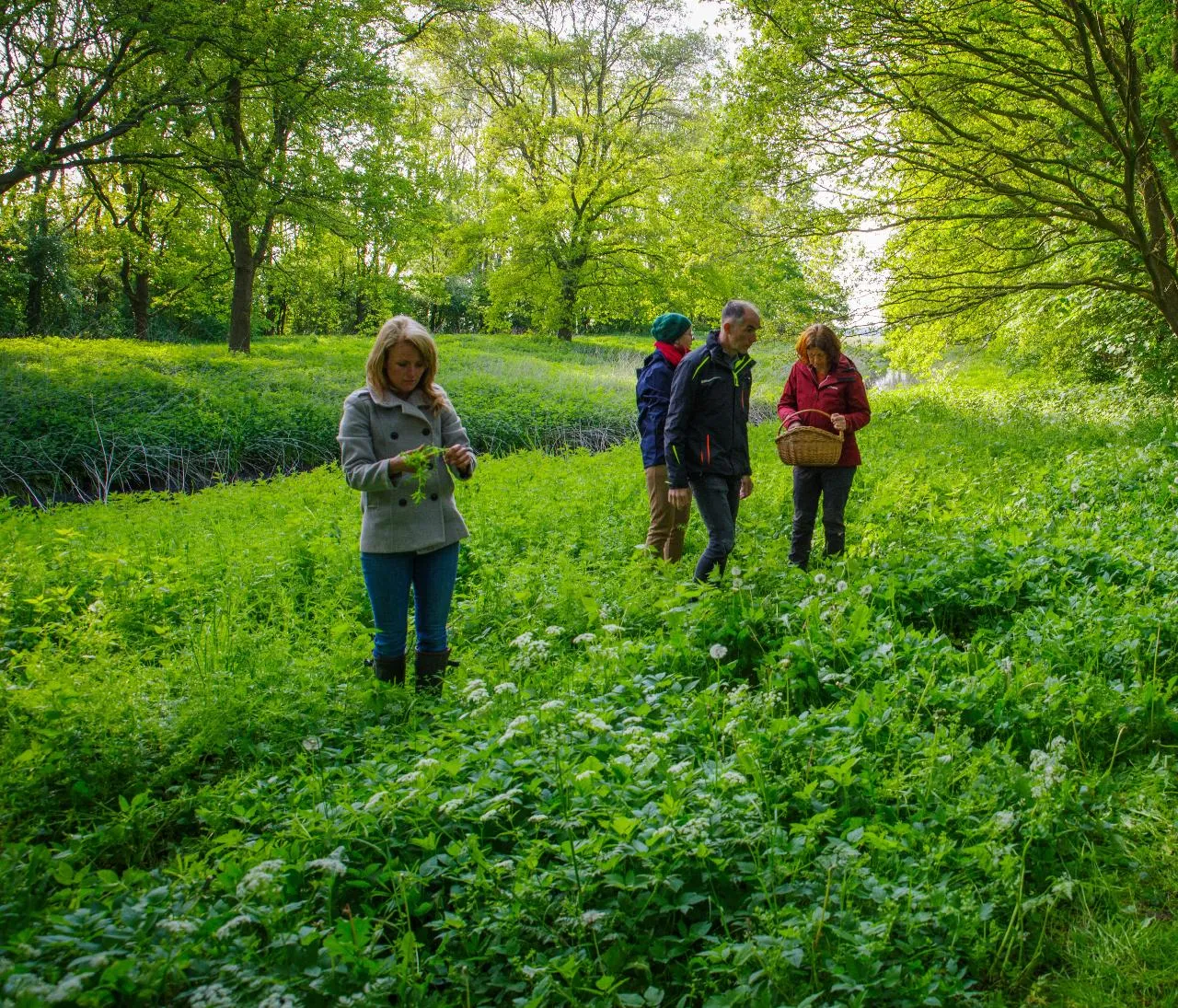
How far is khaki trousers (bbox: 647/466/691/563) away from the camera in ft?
20.4

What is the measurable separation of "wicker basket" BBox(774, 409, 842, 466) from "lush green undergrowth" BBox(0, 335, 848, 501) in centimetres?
615

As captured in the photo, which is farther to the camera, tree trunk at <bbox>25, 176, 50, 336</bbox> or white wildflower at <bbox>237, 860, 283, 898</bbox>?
tree trunk at <bbox>25, 176, 50, 336</bbox>

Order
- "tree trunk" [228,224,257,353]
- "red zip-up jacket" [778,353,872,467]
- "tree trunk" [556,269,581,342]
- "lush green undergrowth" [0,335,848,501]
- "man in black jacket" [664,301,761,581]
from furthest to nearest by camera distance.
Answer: "tree trunk" [556,269,581,342] < "tree trunk" [228,224,257,353] < "lush green undergrowth" [0,335,848,501] < "red zip-up jacket" [778,353,872,467] < "man in black jacket" [664,301,761,581]

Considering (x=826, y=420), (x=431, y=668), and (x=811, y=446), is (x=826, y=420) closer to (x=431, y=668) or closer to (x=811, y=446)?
(x=811, y=446)

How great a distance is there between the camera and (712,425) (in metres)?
5.43

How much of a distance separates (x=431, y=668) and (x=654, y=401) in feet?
9.70

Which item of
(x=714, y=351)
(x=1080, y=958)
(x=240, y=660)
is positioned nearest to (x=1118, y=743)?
(x=1080, y=958)

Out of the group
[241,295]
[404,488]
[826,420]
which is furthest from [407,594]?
[241,295]

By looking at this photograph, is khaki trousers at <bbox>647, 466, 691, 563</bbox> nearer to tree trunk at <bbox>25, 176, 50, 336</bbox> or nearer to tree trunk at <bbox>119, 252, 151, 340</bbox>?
tree trunk at <bbox>25, 176, 50, 336</bbox>

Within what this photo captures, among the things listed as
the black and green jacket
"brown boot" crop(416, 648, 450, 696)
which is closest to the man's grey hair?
the black and green jacket

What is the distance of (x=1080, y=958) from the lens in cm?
246

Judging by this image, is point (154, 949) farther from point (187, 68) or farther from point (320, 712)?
point (187, 68)

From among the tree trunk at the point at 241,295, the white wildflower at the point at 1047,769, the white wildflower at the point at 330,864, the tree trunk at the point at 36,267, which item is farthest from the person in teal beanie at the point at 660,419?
the tree trunk at the point at 36,267

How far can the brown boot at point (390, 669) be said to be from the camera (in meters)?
4.36
